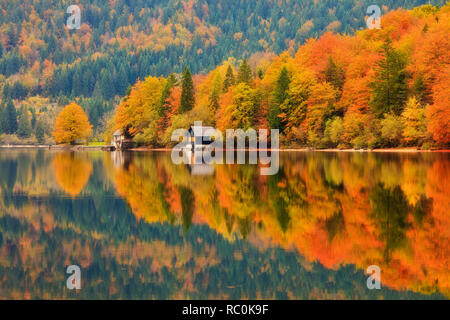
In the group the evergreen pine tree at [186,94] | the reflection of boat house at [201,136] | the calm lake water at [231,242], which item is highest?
the evergreen pine tree at [186,94]

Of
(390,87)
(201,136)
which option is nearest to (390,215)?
(390,87)

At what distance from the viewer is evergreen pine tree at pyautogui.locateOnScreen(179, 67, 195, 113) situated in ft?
315

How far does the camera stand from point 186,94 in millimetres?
97000

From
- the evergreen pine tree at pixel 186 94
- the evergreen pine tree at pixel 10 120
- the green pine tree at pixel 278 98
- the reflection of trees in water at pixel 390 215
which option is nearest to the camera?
the reflection of trees in water at pixel 390 215

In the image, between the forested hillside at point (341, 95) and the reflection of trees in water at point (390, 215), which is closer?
the reflection of trees in water at point (390, 215)

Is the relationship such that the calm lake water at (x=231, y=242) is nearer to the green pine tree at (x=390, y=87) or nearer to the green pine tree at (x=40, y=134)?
the green pine tree at (x=390, y=87)

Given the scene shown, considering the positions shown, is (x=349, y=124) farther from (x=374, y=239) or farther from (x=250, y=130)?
(x=374, y=239)

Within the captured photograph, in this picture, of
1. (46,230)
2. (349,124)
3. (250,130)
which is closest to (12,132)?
(250,130)

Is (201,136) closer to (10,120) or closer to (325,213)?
(325,213)

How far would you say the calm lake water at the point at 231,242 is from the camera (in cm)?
1008

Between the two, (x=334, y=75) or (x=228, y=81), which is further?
(x=228, y=81)

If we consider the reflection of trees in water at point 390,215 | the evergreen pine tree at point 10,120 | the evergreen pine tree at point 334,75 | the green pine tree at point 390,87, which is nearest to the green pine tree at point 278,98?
the evergreen pine tree at point 334,75

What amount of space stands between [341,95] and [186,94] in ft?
100

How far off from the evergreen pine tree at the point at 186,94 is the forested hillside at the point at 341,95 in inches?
6.8
